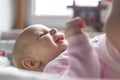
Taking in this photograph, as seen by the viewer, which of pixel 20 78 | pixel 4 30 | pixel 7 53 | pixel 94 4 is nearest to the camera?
pixel 20 78

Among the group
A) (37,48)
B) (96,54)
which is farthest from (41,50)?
(96,54)

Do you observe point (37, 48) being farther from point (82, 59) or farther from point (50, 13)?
point (50, 13)

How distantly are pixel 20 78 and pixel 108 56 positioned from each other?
0.75 feet

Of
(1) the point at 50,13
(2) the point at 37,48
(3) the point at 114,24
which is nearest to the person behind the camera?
(3) the point at 114,24

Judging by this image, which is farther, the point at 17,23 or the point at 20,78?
the point at 17,23

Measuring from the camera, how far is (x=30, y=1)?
1804 mm

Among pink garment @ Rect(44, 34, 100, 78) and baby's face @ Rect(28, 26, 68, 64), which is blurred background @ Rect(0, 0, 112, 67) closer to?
baby's face @ Rect(28, 26, 68, 64)

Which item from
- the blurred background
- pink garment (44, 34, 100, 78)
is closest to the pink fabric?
pink garment (44, 34, 100, 78)

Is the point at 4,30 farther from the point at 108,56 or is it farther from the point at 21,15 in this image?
the point at 108,56

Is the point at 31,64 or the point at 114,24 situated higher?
the point at 114,24

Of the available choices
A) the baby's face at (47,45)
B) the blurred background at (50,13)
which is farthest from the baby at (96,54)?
the blurred background at (50,13)

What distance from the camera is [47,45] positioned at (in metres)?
0.83

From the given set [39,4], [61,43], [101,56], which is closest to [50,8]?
[39,4]

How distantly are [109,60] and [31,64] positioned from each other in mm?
292
